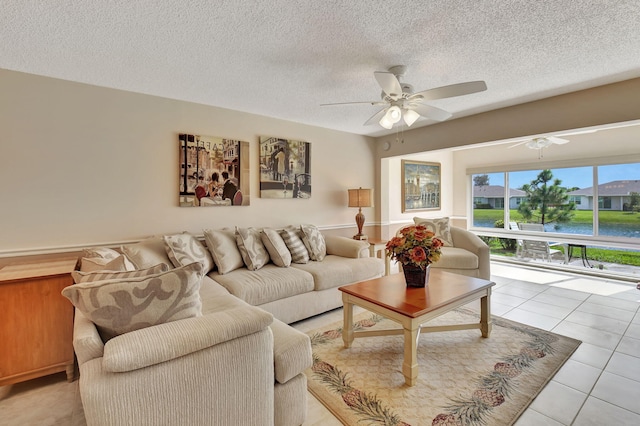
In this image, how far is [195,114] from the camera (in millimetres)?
3355

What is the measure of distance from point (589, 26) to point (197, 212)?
148 inches

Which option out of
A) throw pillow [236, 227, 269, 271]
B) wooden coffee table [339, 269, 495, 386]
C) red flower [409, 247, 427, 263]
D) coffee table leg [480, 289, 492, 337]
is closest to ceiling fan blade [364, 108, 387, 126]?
red flower [409, 247, 427, 263]

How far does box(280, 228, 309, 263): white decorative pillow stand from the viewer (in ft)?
11.4

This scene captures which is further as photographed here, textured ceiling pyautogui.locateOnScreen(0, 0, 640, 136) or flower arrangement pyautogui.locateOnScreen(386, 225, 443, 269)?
flower arrangement pyautogui.locateOnScreen(386, 225, 443, 269)

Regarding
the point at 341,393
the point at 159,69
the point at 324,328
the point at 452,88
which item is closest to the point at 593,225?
the point at 452,88

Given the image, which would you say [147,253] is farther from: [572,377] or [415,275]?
[572,377]

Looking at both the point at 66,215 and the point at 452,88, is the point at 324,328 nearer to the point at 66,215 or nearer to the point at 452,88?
the point at 452,88

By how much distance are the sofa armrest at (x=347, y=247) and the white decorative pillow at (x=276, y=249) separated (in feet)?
2.58

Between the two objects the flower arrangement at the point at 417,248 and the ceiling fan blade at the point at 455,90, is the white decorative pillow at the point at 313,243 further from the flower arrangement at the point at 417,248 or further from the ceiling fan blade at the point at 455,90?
the ceiling fan blade at the point at 455,90

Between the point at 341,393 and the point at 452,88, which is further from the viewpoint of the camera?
the point at 452,88

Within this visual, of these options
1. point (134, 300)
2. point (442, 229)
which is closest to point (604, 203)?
point (442, 229)

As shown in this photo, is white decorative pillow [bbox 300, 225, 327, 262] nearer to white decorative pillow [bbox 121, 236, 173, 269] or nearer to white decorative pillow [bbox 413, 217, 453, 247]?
white decorative pillow [bbox 121, 236, 173, 269]

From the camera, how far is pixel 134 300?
1.25 meters

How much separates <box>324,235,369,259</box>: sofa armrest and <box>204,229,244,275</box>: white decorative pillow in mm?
1303
